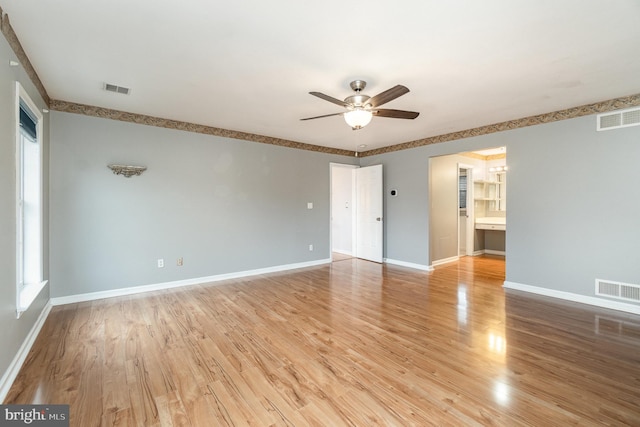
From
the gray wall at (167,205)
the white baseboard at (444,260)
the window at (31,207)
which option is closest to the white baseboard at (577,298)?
the white baseboard at (444,260)

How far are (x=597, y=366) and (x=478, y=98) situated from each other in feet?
9.34

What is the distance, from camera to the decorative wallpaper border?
11.2ft

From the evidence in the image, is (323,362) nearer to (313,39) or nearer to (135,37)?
(313,39)

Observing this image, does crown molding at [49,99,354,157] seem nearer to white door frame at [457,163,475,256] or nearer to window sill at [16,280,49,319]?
window sill at [16,280,49,319]

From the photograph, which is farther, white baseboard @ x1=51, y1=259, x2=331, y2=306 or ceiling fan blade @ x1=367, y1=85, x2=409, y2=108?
white baseboard @ x1=51, y1=259, x2=331, y2=306

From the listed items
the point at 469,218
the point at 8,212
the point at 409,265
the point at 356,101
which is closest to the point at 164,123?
the point at 8,212

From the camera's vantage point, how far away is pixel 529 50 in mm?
2365

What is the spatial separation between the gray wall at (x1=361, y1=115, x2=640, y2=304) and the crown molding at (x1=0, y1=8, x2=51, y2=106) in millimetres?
5506

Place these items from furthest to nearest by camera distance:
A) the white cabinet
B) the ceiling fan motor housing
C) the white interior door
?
the white cabinet → the white interior door → the ceiling fan motor housing

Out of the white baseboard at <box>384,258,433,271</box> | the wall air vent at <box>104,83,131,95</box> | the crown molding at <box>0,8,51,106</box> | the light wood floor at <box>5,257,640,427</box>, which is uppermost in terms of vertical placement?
the wall air vent at <box>104,83,131,95</box>

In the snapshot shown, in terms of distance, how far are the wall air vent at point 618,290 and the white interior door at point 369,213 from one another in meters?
3.40

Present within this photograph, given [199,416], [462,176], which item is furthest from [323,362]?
[462,176]

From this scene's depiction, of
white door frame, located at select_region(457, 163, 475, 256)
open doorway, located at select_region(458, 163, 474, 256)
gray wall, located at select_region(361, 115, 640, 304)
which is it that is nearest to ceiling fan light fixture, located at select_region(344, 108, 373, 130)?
gray wall, located at select_region(361, 115, 640, 304)

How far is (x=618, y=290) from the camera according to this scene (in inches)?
137
